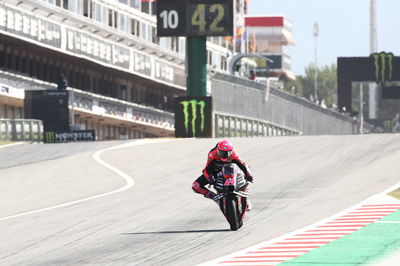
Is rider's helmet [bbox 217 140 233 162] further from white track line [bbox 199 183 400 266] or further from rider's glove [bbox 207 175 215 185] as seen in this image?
white track line [bbox 199 183 400 266]

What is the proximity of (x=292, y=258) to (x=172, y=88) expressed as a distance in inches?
3591

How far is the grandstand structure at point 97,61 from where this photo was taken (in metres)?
69.5

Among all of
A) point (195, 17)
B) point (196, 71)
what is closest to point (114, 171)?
point (195, 17)

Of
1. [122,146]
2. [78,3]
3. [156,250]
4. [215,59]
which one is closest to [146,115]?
[78,3]

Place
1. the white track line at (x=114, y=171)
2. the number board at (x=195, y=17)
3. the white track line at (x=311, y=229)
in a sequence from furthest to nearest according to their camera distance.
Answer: the number board at (x=195, y=17) < the white track line at (x=114, y=171) < the white track line at (x=311, y=229)

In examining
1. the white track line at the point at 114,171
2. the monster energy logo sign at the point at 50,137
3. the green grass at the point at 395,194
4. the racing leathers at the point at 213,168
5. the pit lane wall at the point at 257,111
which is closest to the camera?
the racing leathers at the point at 213,168

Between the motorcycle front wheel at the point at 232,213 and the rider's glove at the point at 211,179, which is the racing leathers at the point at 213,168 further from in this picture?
the motorcycle front wheel at the point at 232,213

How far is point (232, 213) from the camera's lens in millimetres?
17078

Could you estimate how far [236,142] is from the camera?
3934cm

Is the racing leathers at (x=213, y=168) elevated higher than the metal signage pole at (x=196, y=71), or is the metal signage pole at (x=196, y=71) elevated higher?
the metal signage pole at (x=196, y=71)

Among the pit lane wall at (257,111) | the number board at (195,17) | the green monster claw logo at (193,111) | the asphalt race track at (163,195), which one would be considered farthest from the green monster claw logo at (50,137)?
the pit lane wall at (257,111)

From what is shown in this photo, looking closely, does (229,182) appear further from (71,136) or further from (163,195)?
(71,136)

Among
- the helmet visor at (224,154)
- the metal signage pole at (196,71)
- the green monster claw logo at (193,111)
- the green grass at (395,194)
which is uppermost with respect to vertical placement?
the metal signage pole at (196,71)

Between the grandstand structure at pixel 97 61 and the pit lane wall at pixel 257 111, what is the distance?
3.70 m
